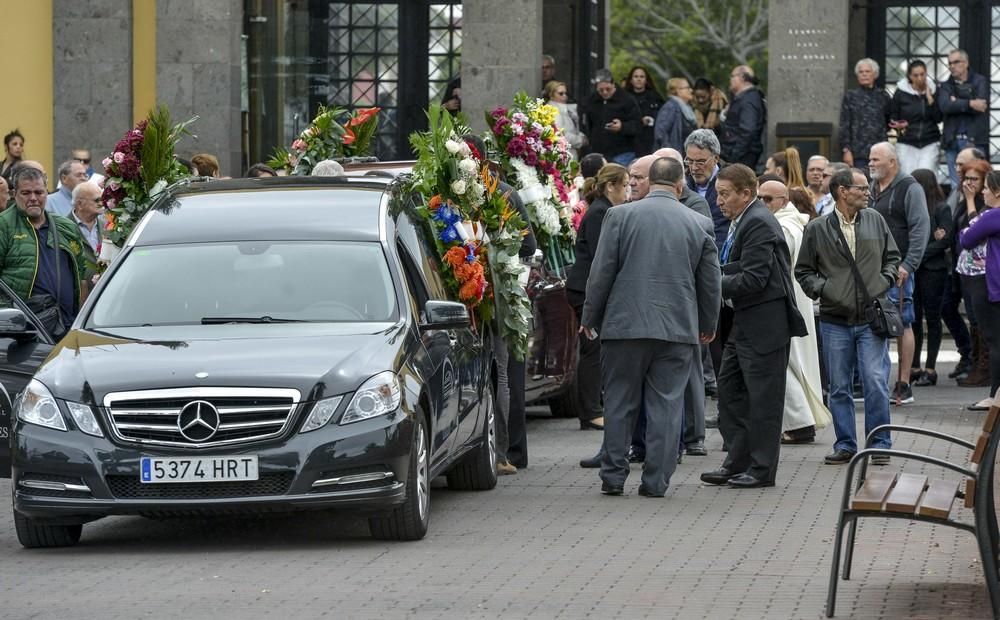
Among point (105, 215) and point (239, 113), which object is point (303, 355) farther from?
point (239, 113)

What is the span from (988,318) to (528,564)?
7.90 m

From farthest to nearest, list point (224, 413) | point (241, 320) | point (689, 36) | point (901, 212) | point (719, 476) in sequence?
point (689, 36) < point (901, 212) < point (719, 476) < point (241, 320) < point (224, 413)

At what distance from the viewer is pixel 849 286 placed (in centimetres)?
1300

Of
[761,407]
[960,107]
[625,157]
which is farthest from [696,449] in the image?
[625,157]

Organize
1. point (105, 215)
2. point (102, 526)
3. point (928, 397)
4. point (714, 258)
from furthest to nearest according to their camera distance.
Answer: point (928, 397), point (105, 215), point (714, 258), point (102, 526)

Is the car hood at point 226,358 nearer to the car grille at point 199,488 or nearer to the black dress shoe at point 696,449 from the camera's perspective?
the car grille at point 199,488

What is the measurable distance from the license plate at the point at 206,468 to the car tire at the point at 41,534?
846 mm

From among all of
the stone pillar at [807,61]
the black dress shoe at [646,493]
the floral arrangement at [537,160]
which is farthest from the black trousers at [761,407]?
the stone pillar at [807,61]

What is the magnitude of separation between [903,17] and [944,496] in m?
19.6

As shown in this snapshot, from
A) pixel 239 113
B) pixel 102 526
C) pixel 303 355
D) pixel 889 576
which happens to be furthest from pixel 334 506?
pixel 239 113

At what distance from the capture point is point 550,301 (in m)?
15.0

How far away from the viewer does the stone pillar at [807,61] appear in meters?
22.9

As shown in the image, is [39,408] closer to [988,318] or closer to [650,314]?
[650,314]

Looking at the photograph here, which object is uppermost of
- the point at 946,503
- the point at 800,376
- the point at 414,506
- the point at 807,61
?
the point at 807,61
